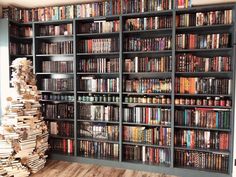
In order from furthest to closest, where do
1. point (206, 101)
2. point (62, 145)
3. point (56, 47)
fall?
1. point (62, 145)
2. point (56, 47)
3. point (206, 101)

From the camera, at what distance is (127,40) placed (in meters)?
3.33

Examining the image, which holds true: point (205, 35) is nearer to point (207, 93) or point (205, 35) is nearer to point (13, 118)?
point (207, 93)

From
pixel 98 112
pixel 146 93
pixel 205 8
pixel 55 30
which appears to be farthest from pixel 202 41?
pixel 55 30

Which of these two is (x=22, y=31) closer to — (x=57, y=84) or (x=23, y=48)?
(x=23, y=48)

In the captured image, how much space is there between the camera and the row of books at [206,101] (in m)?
2.94

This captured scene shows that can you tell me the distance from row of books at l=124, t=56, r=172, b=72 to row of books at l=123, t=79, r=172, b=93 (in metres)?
0.16

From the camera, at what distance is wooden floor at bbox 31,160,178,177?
10.2 ft

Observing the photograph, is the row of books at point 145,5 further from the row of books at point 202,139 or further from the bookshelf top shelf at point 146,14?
the row of books at point 202,139

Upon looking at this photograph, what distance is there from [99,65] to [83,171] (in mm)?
1613

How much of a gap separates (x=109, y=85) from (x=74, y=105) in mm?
660

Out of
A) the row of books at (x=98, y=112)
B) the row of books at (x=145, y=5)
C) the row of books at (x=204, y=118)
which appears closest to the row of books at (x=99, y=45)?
the row of books at (x=145, y=5)

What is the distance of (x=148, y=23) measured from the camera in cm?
319

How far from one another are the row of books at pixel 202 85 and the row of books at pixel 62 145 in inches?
76.1

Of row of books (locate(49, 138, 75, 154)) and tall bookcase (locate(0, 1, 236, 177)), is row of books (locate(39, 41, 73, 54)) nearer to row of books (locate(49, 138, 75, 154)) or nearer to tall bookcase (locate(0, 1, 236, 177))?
tall bookcase (locate(0, 1, 236, 177))
